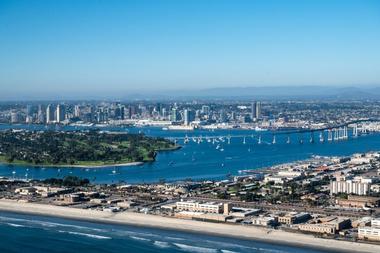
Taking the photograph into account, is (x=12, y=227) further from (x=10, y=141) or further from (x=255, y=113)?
(x=255, y=113)

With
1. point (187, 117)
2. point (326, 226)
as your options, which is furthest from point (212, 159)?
point (187, 117)

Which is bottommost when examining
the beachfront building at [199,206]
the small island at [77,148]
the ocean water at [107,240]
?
the small island at [77,148]

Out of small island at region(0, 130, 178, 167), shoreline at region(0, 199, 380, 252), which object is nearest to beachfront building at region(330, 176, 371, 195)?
shoreline at region(0, 199, 380, 252)

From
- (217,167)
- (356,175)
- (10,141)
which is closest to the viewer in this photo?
(356,175)

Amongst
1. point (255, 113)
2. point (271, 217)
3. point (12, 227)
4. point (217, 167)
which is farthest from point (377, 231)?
point (255, 113)

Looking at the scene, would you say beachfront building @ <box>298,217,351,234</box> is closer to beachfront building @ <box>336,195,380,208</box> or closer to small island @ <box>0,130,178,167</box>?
beachfront building @ <box>336,195,380,208</box>

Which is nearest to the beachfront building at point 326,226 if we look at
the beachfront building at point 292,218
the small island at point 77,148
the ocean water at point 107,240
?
the beachfront building at point 292,218

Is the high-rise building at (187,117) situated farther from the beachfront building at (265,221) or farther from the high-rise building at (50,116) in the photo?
the beachfront building at (265,221)
